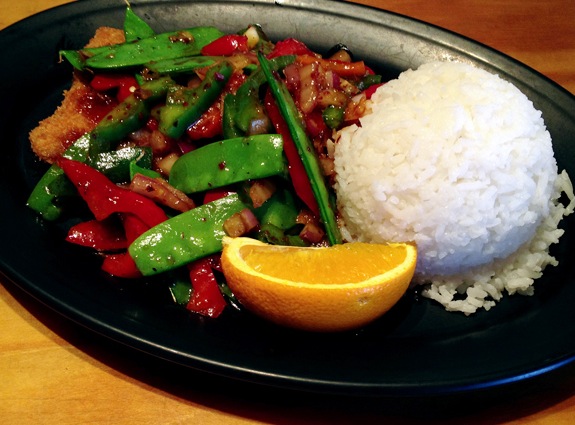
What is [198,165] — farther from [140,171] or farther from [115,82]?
[115,82]

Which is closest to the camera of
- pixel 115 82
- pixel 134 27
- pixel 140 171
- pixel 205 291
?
pixel 205 291

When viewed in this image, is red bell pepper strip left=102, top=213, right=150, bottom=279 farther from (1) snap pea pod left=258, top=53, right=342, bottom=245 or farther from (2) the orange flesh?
(1) snap pea pod left=258, top=53, right=342, bottom=245

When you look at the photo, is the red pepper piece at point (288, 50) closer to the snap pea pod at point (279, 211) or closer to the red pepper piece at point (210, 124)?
the red pepper piece at point (210, 124)

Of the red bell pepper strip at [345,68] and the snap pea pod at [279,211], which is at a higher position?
the red bell pepper strip at [345,68]

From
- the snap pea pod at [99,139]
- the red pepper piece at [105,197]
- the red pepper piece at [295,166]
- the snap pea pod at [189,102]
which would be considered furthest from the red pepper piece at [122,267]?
the red pepper piece at [295,166]

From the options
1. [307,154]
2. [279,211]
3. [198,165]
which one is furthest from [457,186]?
[198,165]

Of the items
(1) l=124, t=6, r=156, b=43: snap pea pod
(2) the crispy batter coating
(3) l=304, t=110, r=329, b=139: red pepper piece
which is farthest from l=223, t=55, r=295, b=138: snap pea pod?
(1) l=124, t=6, r=156, b=43: snap pea pod
